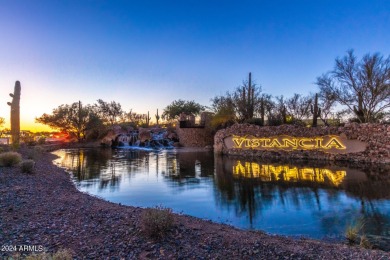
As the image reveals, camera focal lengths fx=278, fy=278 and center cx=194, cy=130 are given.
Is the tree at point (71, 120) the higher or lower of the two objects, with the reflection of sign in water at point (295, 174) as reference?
higher

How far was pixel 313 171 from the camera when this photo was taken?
1460 centimetres

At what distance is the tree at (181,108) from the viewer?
50697mm

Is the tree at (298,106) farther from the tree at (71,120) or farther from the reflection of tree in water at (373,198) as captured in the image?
the tree at (71,120)

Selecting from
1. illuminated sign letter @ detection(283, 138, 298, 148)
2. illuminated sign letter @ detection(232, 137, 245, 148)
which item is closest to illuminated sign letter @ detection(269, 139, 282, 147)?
illuminated sign letter @ detection(283, 138, 298, 148)

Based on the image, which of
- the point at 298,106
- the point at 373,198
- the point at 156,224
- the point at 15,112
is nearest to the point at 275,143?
the point at 373,198

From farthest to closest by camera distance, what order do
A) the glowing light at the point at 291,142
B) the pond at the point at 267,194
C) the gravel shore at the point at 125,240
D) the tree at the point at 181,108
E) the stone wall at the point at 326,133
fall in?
1. the tree at the point at 181,108
2. the glowing light at the point at 291,142
3. the stone wall at the point at 326,133
4. the pond at the point at 267,194
5. the gravel shore at the point at 125,240

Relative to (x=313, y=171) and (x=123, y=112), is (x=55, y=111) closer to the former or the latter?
(x=123, y=112)

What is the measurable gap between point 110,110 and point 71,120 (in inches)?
518

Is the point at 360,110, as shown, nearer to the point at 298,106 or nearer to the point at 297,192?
the point at 298,106

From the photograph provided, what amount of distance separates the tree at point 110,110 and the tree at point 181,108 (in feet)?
34.2

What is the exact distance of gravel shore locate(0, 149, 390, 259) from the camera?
14.1 ft

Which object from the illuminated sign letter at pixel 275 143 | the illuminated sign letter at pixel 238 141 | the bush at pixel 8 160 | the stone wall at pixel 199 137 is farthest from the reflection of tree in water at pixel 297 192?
the stone wall at pixel 199 137

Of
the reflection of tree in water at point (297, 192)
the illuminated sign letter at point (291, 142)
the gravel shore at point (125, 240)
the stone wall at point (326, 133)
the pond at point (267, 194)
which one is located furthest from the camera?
the illuminated sign letter at point (291, 142)

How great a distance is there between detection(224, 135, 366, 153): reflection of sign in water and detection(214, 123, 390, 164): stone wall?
250mm
